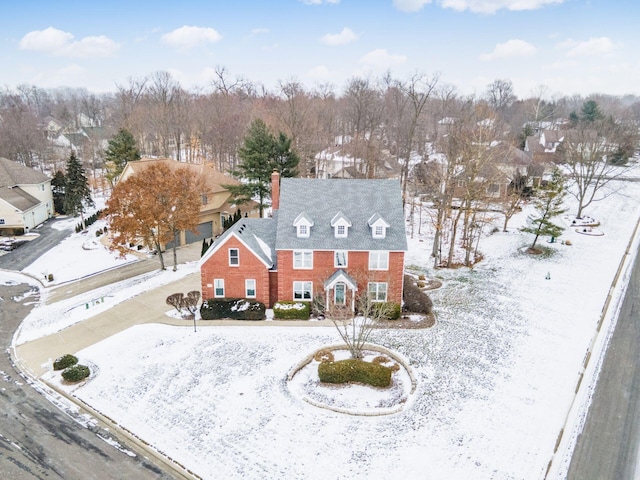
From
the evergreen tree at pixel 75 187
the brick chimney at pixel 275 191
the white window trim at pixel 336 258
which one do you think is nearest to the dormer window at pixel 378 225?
the white window trim at pixel 336 258

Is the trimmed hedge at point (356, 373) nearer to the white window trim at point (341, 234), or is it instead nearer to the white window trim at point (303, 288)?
the white window trim at point (303, 288)

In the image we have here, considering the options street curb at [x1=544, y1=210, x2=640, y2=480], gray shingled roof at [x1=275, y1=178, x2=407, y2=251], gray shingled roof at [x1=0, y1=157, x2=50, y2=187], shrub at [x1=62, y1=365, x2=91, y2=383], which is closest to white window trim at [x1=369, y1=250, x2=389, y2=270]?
gray shingled roof at [x1=275, y1=178, x2=407, y2=251]

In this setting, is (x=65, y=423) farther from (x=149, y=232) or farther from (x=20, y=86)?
(x=20, y=86)

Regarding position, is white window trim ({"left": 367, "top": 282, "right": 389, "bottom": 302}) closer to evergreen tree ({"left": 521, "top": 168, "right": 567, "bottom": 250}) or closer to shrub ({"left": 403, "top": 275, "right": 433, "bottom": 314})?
shrub ({"left": 403, "top": 275, "right": 433, "bottom": 314})

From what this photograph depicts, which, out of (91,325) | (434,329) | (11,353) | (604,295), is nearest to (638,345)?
(604,295)

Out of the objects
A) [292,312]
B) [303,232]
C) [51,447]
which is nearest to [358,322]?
[292,312]
